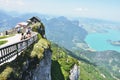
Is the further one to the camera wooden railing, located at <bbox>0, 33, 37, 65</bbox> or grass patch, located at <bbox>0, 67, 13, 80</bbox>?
Result: wooden railing, located at <bbox>0, 33, 37, 65</bbox>

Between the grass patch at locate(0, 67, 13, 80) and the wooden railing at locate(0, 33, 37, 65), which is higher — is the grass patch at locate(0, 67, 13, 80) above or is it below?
below

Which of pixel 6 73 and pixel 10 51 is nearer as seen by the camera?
pixel 6 73

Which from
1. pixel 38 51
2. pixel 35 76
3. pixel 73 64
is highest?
pixel 38 51

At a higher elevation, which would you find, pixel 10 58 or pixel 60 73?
pixel 10 58

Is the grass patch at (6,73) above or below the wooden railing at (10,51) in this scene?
below

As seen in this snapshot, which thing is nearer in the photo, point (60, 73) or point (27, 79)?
point (27, 79)

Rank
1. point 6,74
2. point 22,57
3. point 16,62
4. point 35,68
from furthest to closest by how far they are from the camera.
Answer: point 35,68 < point 22,57 < point 16,62 < point 6,74

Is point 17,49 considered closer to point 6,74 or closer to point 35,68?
point 35,68

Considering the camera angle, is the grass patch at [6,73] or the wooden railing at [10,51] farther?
the wooden railing at [10,51]

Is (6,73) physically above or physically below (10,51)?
below

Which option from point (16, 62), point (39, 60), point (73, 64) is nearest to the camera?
point (16, 62)

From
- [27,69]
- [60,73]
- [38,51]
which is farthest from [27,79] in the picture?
[60,73]
